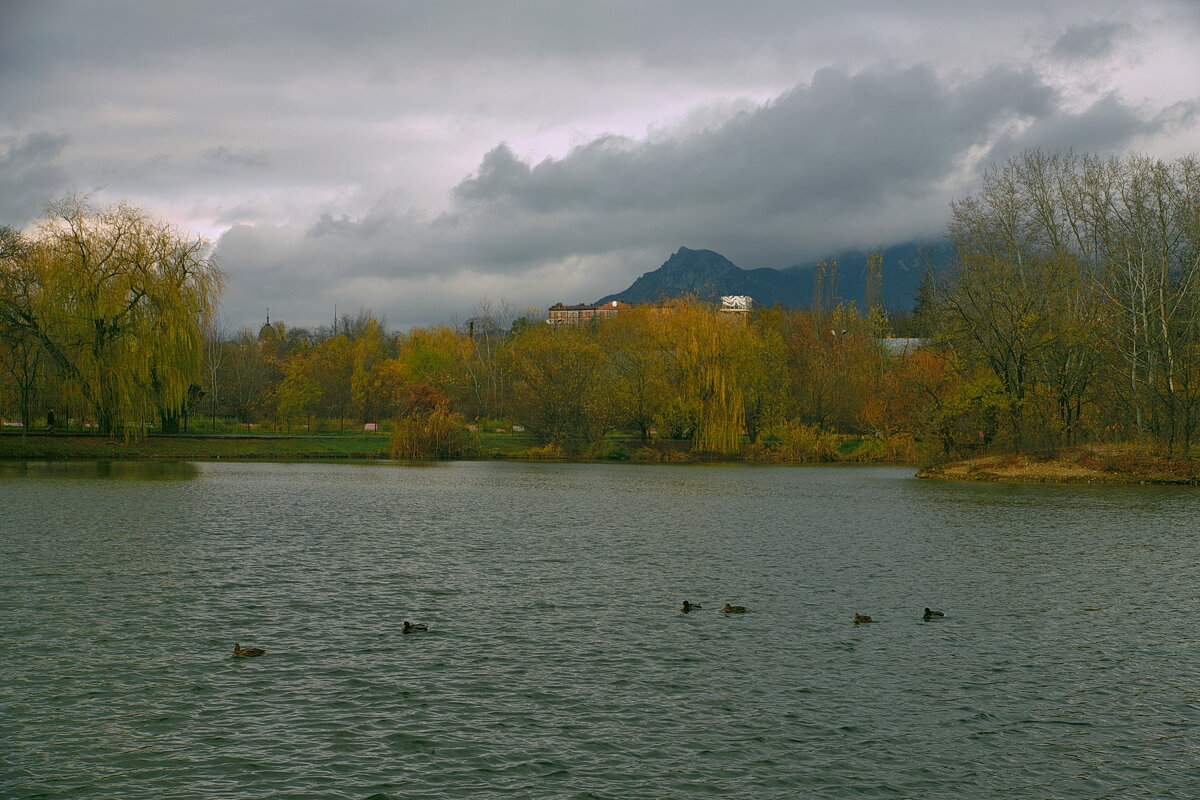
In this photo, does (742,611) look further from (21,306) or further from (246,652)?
(21,306)

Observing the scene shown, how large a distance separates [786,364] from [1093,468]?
35.5 m

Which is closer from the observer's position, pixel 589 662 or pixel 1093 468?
pixel 589 662

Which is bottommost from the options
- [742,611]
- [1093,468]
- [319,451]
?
[742,611]

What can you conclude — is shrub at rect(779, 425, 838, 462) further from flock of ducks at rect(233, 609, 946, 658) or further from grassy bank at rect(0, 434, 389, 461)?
flock of ducks at rect(233, 609, 946, 658)

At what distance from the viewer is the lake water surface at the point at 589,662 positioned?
34.6 ft

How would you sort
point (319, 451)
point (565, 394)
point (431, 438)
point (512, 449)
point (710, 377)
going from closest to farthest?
point (319, 451), point (431, 438), point (710, 377), point (565, 394), point (512, 449)

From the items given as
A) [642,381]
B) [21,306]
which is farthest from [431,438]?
[21,306]

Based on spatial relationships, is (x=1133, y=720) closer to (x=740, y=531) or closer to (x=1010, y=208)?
(x=740, y=531)

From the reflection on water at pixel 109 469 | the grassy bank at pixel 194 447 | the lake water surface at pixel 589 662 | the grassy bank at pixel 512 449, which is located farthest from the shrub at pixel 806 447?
the lake water surface at pixel 589 662

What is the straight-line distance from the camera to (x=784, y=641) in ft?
54.0

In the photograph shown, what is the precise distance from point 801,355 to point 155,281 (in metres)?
57.4

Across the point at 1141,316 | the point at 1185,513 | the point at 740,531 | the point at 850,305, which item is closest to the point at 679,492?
the point at 740,531

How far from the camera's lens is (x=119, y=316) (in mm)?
65812

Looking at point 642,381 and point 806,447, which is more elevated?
point 642,381
